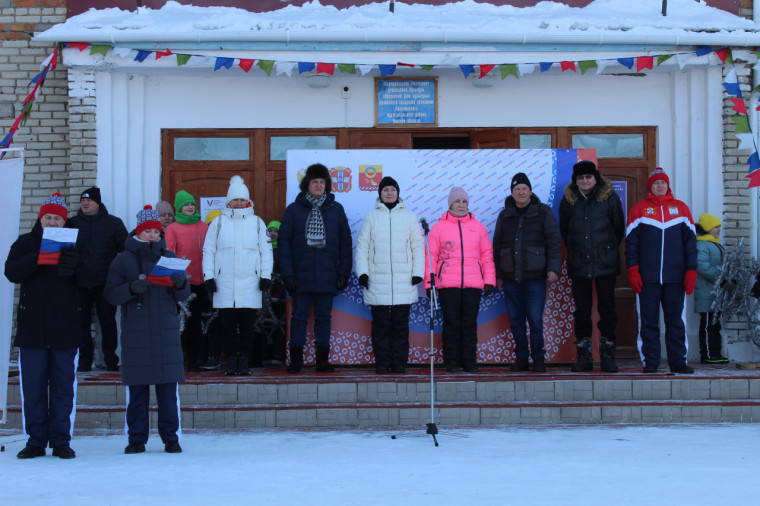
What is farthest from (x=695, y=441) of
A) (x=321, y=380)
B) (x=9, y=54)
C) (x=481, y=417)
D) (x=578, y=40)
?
(x=9, y=54)

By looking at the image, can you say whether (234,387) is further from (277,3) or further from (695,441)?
(277,3)

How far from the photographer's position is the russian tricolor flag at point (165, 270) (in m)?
6.09

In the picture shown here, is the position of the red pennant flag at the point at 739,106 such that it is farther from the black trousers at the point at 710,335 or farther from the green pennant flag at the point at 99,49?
the green pennant flag at the point at 99,49

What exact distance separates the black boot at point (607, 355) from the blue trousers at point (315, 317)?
2.45 m

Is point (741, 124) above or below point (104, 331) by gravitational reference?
above

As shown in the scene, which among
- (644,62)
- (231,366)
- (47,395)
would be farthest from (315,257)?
(644,62)

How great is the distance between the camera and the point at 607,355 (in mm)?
8133

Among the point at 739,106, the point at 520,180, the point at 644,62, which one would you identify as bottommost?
the point at 520,180

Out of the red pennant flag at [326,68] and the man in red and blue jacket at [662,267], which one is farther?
the red pennant flag at [326,68]

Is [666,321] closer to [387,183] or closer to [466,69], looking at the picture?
[387,183]

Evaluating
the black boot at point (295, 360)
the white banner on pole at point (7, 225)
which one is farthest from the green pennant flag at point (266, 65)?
the white banner on pole at point (7, 225)

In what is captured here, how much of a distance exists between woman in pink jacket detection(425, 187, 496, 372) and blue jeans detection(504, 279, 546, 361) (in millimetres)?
260

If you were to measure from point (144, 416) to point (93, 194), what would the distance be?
10.1 ft

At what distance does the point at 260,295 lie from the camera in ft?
26.4
